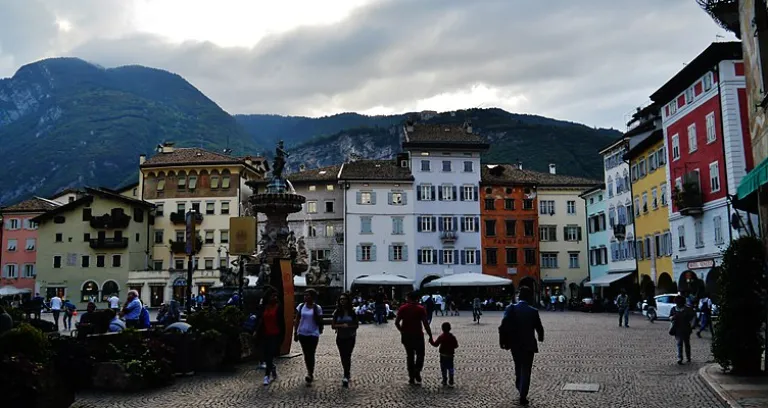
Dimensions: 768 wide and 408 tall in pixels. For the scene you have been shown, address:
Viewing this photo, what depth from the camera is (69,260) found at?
68375mm

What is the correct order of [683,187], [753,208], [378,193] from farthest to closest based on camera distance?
[378,193] < [683,187] < [753,208]

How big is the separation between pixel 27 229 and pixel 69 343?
71.5m

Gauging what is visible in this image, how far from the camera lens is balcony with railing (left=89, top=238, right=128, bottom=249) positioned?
67.0 metres

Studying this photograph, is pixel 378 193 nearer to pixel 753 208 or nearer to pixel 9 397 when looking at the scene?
pixel 753 208

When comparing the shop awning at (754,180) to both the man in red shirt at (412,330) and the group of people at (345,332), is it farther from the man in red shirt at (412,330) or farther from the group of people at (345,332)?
the man in red shirt at (412,330)

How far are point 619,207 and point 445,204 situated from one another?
16.1 m

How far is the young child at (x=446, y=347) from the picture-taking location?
40.2 ft

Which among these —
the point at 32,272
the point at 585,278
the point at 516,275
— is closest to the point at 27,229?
the point at 32,272

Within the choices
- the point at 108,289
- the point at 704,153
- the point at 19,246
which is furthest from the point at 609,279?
the point at 19,246

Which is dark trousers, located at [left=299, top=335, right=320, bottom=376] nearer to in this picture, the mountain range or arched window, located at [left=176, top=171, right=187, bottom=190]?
arched window, located at [left=176, top=171, right=187, bottom=190]

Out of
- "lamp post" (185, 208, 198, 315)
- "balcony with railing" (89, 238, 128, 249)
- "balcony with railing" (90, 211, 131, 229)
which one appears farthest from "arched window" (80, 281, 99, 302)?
"lamp post" (185, 208, 198, 315)

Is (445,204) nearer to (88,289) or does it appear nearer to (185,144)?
(88,289)

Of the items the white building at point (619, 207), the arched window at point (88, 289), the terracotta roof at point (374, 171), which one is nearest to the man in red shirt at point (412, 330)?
the white building at point (619, 207)

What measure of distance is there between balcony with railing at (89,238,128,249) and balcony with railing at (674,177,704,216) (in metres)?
48.0
